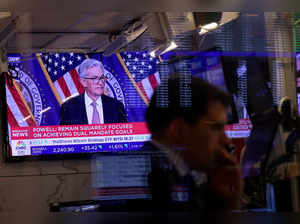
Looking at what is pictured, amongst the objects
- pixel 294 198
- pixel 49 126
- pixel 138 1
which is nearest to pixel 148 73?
pixel 138 1

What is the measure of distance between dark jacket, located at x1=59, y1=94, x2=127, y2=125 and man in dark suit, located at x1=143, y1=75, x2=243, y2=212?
0.14 m

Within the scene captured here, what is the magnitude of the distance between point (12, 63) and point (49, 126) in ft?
0.97

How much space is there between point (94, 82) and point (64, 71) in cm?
12

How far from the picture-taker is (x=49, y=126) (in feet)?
5.93

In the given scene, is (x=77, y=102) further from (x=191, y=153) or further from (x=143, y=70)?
(x=191, y=153)

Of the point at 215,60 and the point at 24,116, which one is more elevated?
the point at 215,60

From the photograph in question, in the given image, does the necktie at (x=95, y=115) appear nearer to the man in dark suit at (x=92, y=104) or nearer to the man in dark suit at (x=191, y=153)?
the man in dark suit at (x=92, y=104)

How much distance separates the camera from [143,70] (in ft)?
5.89

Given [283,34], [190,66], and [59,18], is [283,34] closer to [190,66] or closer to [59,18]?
[190,66]

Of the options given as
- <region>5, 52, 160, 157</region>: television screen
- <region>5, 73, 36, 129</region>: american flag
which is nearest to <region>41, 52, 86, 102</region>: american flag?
<region>5, 52, 160, 157</region>: television screen

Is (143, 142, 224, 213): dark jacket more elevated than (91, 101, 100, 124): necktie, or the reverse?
(91, 101, 100, 124): necktie

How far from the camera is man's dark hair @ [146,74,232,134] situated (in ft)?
5.68

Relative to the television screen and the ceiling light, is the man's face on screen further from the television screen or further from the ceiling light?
the ceiling light

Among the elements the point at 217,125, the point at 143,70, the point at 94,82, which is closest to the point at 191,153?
the point at 217,125
